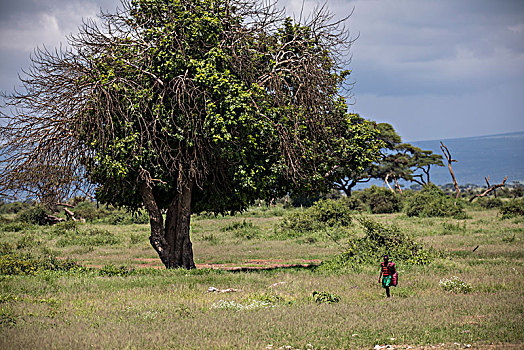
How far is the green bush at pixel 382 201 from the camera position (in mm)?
49469

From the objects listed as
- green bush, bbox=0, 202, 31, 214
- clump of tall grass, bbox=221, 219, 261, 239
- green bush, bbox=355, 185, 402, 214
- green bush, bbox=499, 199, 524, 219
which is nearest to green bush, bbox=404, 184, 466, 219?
green bush, bbox=499, 199, 524, 219

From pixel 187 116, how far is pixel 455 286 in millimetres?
8087

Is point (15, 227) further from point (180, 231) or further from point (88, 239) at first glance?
point (180, 231)

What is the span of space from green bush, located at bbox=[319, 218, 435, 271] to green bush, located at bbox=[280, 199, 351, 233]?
41.6 feet

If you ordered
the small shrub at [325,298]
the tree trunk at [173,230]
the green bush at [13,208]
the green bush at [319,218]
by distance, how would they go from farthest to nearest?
the green bush at [13,208]
the green bush at [319,218]
the tree trunk at [173,230]
the small shrub at [325,298]

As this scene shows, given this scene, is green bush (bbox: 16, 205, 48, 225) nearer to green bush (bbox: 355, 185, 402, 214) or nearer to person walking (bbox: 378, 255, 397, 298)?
green bush (bbox: 355, 185, 402, 214)

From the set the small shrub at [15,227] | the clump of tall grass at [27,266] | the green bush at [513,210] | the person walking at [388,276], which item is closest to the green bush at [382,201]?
the green bush at [513,210]

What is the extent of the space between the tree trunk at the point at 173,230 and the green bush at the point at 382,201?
3458 cm

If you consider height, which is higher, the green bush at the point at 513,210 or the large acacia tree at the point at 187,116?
the large acacia tree at the point at 187,116

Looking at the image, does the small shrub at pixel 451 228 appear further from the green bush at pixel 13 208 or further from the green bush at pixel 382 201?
the green bush at pixel 13 208

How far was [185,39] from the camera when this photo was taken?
50.2 feet

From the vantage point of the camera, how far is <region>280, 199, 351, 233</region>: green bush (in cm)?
3167

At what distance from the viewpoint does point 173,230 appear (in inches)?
682

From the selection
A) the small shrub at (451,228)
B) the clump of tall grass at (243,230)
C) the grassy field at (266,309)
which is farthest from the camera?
the clump of tall grass at (243,230)
